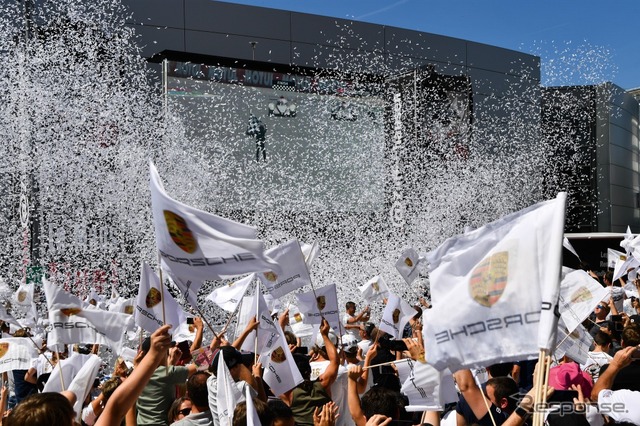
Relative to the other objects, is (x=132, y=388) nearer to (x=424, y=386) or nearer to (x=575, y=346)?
(x=424, y=386)

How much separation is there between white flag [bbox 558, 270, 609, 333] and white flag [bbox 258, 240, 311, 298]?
2.35 meters

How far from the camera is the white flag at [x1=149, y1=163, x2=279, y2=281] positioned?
4.92m

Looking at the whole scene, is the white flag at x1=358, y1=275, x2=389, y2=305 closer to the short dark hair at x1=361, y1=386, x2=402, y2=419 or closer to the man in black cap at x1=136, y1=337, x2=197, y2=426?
the man in black cap at x1=136, y1=337, x2=197, y2=426

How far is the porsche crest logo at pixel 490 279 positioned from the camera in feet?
12.2

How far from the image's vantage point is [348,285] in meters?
26.4

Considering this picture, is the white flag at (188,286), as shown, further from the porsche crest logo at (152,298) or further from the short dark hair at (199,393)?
the porsche crest logo at (152,298)

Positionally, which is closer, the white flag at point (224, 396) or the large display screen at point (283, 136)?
the white flag at point (224, 396)

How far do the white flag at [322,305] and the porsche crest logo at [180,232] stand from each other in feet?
12.4

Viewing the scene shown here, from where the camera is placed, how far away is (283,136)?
29375 millimetres

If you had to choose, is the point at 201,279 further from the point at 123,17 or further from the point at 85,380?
the point at 123,17

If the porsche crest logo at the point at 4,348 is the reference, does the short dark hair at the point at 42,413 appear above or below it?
above

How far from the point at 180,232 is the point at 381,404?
1.53m

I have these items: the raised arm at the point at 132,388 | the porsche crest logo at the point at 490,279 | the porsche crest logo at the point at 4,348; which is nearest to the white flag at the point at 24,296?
the porsche crest logo at the point at 4,348

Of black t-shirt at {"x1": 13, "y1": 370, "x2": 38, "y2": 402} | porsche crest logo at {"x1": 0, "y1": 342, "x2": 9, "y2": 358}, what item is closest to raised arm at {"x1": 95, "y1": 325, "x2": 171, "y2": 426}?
porsche crest logo at {"x1": 0, "y1": 342, "x2": 9, "y2": 358}
